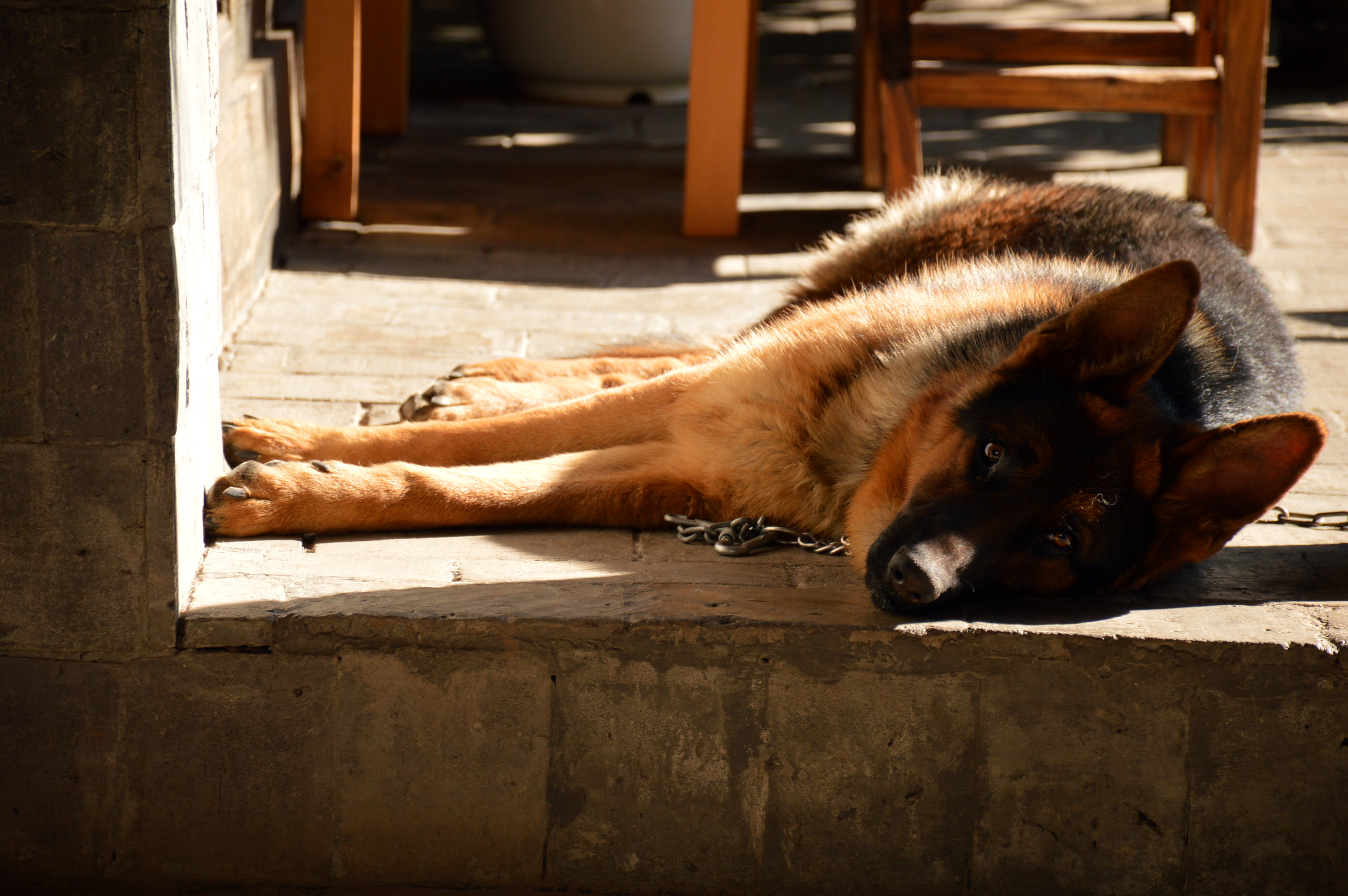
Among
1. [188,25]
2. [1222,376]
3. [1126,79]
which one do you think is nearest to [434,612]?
[188,25]

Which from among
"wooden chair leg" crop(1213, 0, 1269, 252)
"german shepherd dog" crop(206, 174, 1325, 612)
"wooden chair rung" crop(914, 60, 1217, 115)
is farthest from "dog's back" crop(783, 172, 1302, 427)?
"wooden chair leg" crop(1213, 0, 1269, 252)

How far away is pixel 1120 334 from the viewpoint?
2828 millimetres

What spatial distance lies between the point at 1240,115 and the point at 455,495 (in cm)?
474

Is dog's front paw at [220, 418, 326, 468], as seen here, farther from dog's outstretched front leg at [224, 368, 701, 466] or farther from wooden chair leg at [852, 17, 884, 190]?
wooden chair leg at [852, 17, 884, 190]

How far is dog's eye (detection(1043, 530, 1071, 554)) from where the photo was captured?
2795 mm

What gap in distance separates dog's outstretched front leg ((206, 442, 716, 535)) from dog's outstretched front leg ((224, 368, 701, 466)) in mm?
96

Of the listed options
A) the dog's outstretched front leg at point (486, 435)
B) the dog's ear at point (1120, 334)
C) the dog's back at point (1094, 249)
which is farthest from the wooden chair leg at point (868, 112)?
the dog's ear at point (1120, 334)

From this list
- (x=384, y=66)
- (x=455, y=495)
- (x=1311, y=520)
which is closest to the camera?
(x=455, y=495)

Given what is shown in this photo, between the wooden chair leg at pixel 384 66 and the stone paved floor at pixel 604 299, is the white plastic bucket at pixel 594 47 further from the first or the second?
the wooden chair leg at pixel 384 66

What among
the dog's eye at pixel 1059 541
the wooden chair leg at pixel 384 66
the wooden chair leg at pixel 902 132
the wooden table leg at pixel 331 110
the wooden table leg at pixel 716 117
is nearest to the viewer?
the dog's eye at pixel 1059 541

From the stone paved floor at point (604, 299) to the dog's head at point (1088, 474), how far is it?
13 centimetres

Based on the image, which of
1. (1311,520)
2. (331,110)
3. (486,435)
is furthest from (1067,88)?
(486,435)

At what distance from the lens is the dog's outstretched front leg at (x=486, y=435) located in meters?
3.38

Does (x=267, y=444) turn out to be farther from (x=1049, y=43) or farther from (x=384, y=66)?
(x=1049, y=43)
